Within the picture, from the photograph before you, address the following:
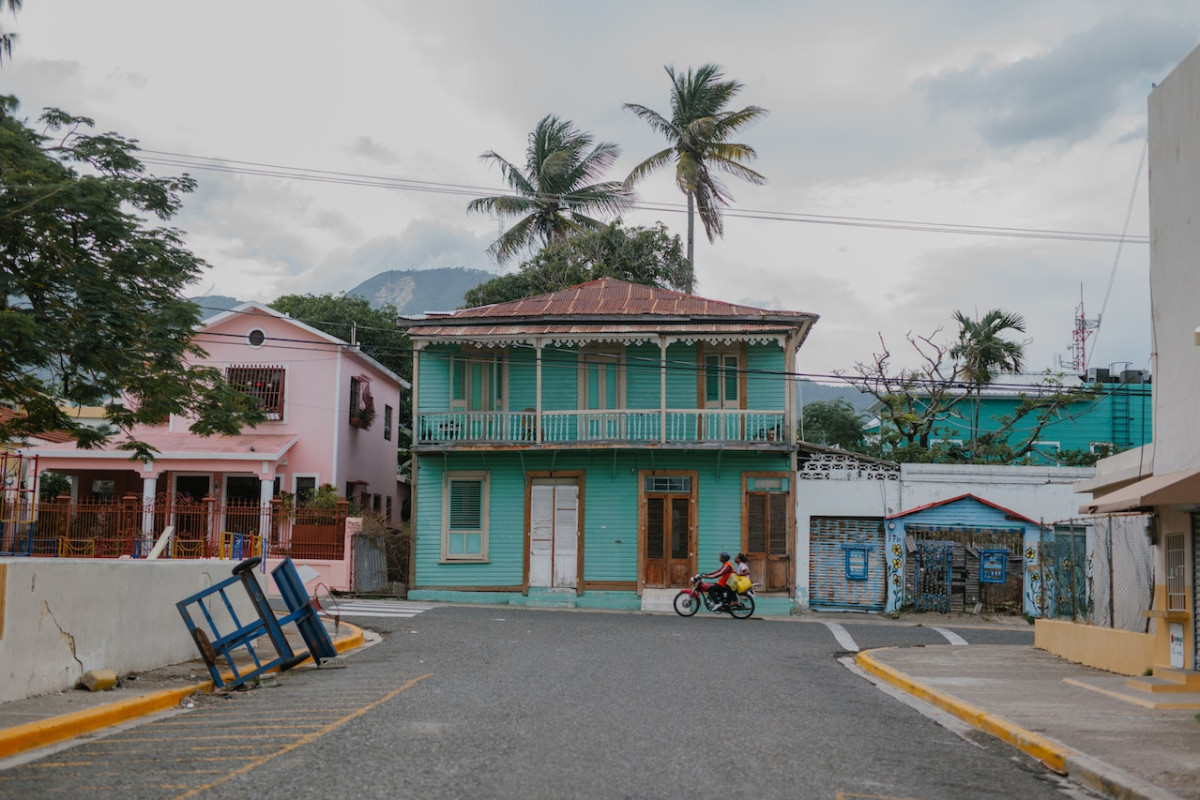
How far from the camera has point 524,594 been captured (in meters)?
28.5

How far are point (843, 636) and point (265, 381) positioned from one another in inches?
710

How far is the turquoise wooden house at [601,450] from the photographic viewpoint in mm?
28188

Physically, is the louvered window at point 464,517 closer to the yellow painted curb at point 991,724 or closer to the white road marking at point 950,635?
the white road marking at point 950,635

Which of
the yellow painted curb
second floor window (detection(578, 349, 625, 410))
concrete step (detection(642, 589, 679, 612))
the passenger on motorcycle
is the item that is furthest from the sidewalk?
second floor window (detection(578, 349, 625, 410))

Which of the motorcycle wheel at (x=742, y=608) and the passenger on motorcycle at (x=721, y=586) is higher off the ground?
the passenger on motorcycle at (x=721, y=586)

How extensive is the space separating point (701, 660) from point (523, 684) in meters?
4.07

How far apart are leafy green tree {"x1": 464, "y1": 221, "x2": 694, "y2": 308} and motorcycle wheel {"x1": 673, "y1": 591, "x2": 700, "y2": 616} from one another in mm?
16395

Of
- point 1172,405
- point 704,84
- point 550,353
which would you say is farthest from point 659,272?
point 1172,405

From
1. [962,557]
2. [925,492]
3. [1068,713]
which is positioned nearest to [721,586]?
[925,492]

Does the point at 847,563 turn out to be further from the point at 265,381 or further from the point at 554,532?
the point at 265,381

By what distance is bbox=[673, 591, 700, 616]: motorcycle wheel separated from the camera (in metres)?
25.5

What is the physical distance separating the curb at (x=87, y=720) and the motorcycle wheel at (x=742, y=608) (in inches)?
584

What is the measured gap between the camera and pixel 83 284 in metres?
16.3

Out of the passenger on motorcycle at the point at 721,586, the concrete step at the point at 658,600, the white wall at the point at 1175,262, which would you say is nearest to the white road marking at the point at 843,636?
the passenger on motorcycle at the point at 721,586
